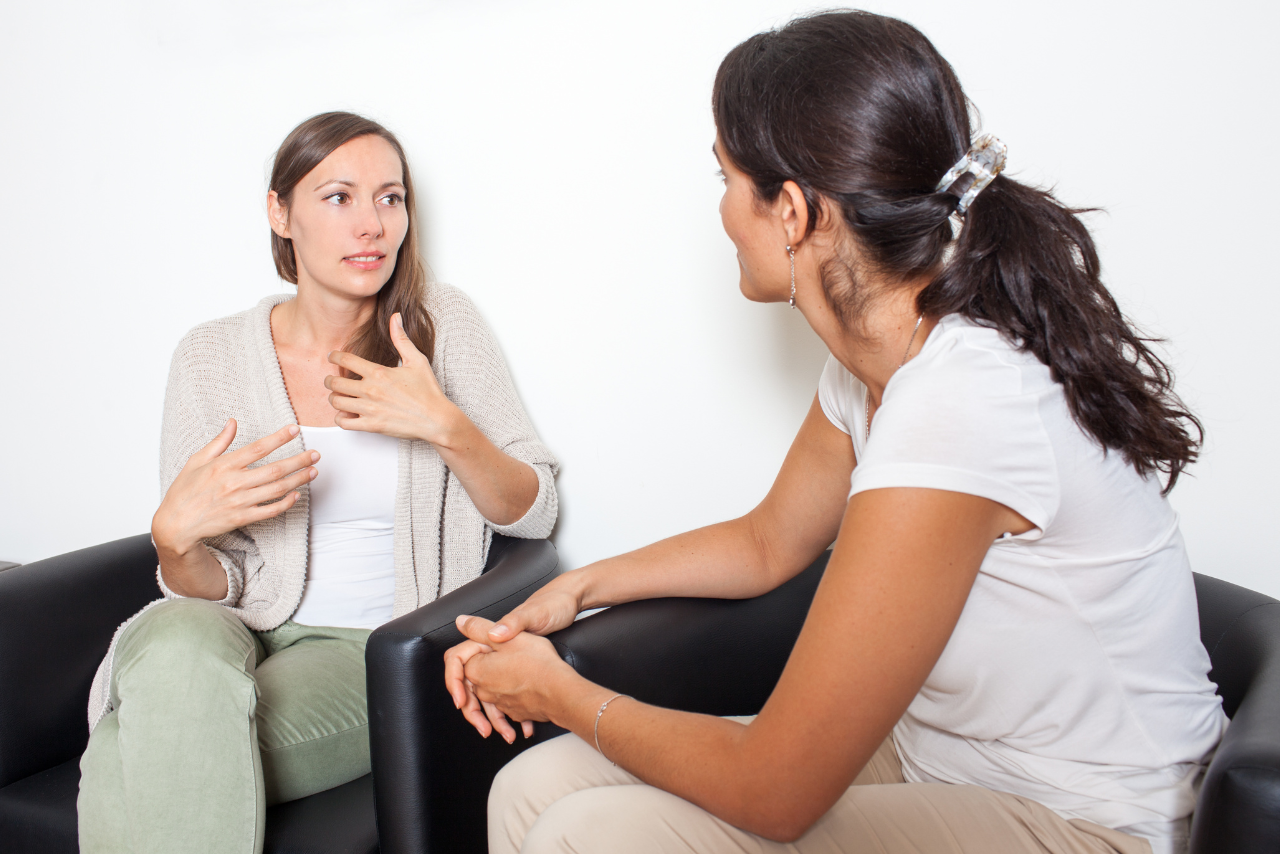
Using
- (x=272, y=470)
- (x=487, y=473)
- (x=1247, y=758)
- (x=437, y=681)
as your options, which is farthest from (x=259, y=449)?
(x=1247, y=758)

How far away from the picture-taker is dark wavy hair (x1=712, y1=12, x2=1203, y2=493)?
846mm

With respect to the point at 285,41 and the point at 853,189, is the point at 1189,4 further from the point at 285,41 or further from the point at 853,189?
the point at 285,41

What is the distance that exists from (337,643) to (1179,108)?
1.60 m

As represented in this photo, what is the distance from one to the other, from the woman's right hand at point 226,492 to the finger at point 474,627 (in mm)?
358

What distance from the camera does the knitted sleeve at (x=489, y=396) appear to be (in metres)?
1.64

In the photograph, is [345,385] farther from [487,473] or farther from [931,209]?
[931,209]

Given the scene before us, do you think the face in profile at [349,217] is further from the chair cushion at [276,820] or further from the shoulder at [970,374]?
the shoulder at [970,374]

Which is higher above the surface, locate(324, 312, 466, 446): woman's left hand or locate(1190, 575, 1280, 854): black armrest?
locate(324, 312, 466, 446): woman's left hand

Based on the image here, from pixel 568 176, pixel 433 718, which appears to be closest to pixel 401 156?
pixel 568 176

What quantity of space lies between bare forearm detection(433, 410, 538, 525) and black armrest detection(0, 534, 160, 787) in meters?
0.68

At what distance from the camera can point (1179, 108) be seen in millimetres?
1293

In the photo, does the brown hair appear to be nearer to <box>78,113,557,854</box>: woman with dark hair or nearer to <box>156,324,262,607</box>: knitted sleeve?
<box>78,113,557,854</box>: woman with dark hair

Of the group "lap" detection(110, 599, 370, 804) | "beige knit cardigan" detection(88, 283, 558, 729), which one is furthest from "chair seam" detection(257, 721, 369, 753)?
"beige knit cardigan" detection(88, 283, 558, 729)

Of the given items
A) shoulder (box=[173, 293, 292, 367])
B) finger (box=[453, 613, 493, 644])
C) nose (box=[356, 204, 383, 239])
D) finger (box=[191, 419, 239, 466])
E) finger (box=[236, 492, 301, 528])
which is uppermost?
nose (box=[356, 204, 383, 239])
